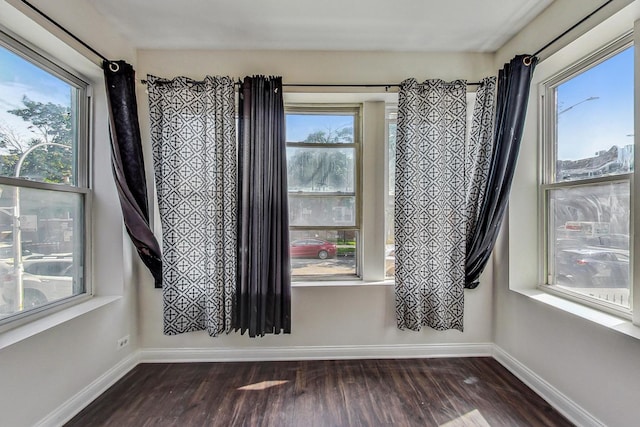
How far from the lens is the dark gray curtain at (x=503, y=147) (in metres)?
2.04

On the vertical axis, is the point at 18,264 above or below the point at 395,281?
above

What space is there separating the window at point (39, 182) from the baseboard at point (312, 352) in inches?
33.1

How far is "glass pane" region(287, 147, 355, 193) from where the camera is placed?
2.53m

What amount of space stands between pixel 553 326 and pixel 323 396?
1614 millimetres

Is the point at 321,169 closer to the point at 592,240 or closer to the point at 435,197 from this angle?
the point at 435,197

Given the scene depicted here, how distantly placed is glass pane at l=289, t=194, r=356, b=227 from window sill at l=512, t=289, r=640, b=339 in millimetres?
1449

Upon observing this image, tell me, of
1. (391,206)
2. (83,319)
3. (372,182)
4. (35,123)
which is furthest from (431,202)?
(35,123)

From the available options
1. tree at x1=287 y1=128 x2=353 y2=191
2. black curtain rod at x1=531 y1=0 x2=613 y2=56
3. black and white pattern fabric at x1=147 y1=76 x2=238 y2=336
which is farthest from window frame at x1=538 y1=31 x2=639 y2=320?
black and white pattern fabric at x1=147 y1=76 x2=238 y2=336

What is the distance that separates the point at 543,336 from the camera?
6.44 ft

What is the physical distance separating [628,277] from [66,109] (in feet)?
12.0

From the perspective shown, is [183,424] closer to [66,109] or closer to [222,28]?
→ [66,109]

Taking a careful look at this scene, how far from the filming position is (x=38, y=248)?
171 cm

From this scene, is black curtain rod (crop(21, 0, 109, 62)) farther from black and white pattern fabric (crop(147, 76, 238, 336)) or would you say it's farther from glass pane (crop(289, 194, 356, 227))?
glass pane (crop(289, 194, 356, 227))

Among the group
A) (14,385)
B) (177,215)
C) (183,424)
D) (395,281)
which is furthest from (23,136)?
(395,281)
